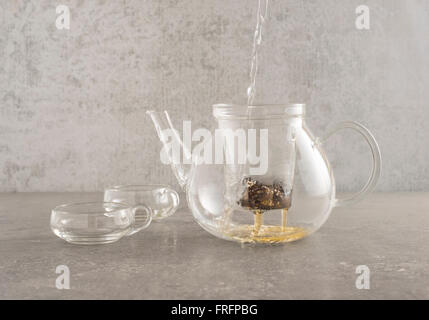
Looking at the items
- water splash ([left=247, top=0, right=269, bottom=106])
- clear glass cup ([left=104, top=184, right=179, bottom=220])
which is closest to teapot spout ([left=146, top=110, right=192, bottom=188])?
clear glass cup ([left=104, top=184, right=179, bottom=220])

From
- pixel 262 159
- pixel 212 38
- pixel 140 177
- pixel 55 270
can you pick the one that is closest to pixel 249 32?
pixel 212 38

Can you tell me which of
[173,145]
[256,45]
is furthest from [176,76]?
[173,145]

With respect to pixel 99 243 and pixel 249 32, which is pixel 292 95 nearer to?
pixel 249 32

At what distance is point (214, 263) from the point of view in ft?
2.36

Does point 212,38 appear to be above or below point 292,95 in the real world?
above

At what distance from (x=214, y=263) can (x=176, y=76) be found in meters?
0.76

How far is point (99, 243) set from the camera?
2.68 feet

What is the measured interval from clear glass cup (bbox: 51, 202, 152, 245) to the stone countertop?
0.02m

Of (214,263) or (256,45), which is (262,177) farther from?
(256,45)

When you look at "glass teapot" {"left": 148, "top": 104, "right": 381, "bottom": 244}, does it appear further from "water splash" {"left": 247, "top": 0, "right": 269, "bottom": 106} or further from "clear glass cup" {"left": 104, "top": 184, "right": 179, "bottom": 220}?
"water splash" {"left": 247, "top": 0, "right": 269, "bottom": 106}

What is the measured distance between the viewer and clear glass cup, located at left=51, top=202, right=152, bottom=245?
78cm

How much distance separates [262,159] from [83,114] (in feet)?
2.51

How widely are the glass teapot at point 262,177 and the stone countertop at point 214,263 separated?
0.11 feet
